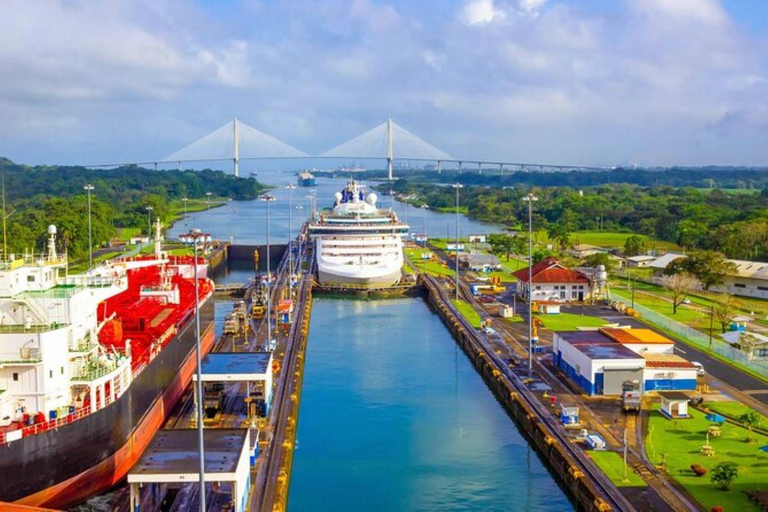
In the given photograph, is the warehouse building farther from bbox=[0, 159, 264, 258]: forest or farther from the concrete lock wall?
bbox=[0, 159, 264, 258]: forest

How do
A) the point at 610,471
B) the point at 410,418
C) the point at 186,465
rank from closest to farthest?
the point at 186,465, the point at 610,471, the point at 410,418

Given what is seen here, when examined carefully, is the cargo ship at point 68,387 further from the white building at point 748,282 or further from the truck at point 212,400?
the white building at point 748,282

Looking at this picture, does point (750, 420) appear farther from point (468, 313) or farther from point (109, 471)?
point (468, 313)

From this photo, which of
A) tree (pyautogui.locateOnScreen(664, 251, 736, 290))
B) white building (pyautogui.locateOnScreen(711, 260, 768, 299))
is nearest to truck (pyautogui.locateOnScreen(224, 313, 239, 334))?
tree (pyautogui.locateOnScreen(664, 251, 736, 290))

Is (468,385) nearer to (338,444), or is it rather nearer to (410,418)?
(410,418)

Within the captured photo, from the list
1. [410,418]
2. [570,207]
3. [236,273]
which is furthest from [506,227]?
[410,418]


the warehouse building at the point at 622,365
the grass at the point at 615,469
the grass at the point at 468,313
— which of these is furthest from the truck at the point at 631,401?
the grass at the point at 468,313

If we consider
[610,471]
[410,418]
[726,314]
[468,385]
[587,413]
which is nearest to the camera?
[610,471]

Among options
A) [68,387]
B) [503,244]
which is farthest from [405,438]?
[503,244]
